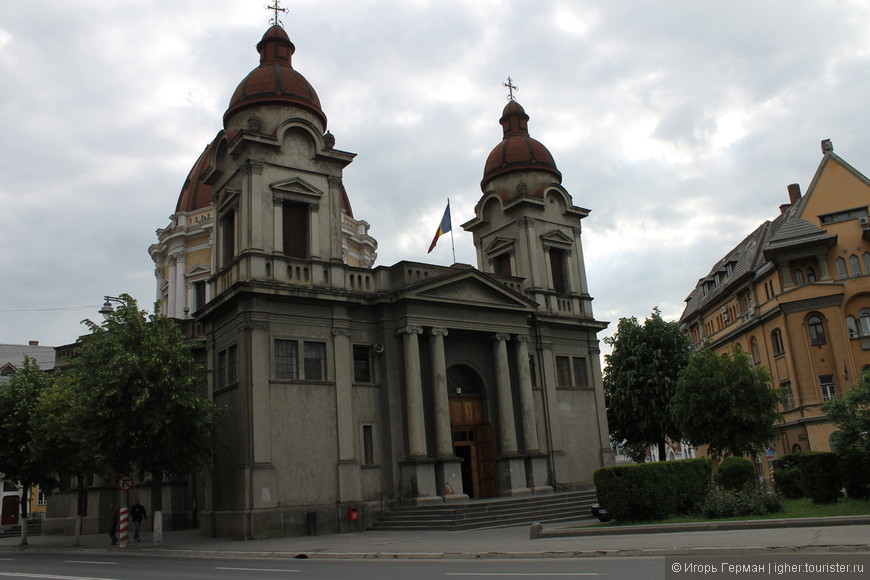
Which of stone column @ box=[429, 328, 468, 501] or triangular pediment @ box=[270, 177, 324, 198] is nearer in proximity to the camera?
stone column @ box=[429, 328, 468, 501]

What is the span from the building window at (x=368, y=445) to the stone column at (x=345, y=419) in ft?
2.41

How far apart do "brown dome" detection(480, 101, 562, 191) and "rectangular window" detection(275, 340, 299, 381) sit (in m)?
17.1

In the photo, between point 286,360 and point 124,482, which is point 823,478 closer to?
point 286,360

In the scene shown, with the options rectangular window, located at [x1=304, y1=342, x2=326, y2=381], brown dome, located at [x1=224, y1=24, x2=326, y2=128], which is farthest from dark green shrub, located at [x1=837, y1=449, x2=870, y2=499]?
brown dome, located at [x1=224, y1=24, x2=326, y2=128]

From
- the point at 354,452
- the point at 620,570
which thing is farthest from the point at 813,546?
the point at 354,452

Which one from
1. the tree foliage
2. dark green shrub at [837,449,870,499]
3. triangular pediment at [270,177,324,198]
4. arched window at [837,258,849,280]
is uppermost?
triangular pediment at [270,177,324,198]

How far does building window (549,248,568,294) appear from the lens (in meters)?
39.8

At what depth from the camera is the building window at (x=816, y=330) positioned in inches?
1948

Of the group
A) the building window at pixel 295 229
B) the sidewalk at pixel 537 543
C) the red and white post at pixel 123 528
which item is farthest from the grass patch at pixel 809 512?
→ the red and white post at pixel 123 528

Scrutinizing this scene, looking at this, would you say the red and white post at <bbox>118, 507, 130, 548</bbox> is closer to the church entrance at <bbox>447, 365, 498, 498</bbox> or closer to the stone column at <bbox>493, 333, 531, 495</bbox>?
the church entrance at <bbox>447, 365, 498, 498</bbox>

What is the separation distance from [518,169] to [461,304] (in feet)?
36.3

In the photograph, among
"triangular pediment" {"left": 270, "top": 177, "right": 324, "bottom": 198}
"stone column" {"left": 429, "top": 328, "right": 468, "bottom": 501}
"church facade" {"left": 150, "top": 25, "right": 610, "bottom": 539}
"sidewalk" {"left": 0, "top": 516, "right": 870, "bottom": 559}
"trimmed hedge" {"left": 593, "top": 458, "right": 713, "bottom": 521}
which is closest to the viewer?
"sidewalk" {"left": 0, "top": 516, "right": 870, "bottom": 559}

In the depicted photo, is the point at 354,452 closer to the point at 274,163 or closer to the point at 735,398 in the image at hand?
the point at 274,163

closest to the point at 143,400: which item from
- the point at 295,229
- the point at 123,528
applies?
the point at 123,528
